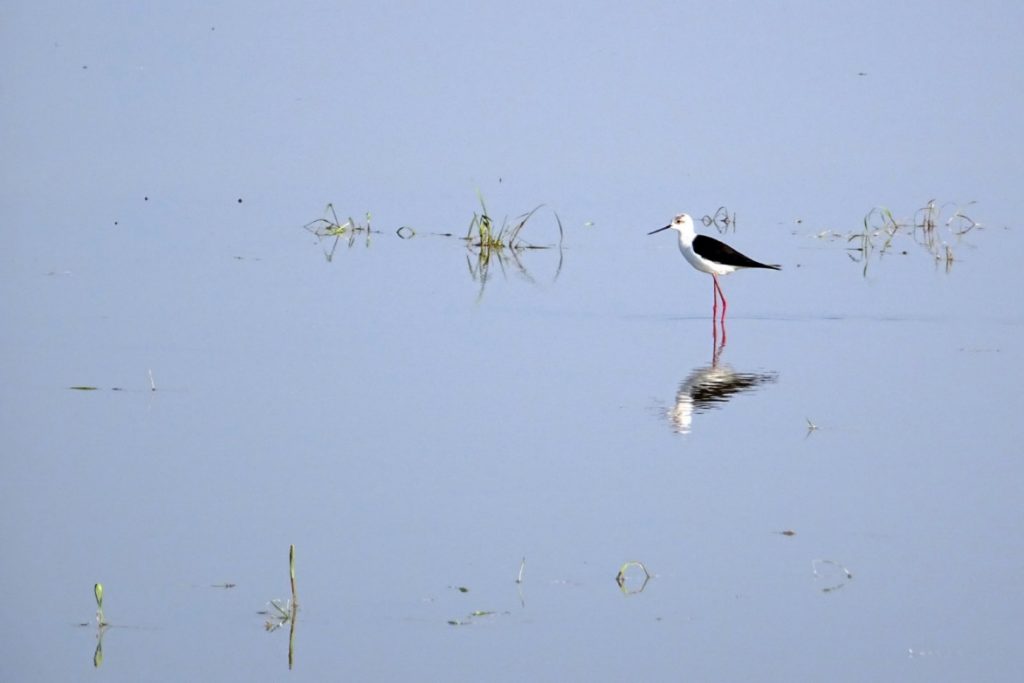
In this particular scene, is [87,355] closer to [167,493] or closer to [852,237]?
[167,493]

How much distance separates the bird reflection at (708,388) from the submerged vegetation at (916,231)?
4838 millimetres

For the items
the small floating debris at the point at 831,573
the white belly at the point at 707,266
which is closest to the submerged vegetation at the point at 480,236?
the white belly at the point at 707,266

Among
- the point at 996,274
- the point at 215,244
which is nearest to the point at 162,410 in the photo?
the point at 215,244

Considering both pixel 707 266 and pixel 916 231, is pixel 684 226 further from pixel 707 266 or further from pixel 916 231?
pixel 916 231

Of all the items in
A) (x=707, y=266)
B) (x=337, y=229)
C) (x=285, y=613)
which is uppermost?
(x=337, y=229)

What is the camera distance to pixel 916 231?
15695 millimetres

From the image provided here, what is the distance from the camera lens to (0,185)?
52.1 ft

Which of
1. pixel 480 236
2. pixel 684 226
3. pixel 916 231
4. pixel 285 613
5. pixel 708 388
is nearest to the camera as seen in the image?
pixel 285 613

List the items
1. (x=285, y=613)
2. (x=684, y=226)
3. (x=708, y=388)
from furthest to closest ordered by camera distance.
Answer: (x=684, y=226), (x=708, y=388), (x=285, y=613)

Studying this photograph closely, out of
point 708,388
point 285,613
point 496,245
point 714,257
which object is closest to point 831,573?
point 285,613

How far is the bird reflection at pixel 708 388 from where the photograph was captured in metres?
8.20

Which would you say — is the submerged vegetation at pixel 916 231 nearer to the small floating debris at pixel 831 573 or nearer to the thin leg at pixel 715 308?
the thin leg at pixel 715 308

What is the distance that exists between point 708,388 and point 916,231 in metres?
7.45

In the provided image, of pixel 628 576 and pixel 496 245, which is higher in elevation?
pixel 496 245
